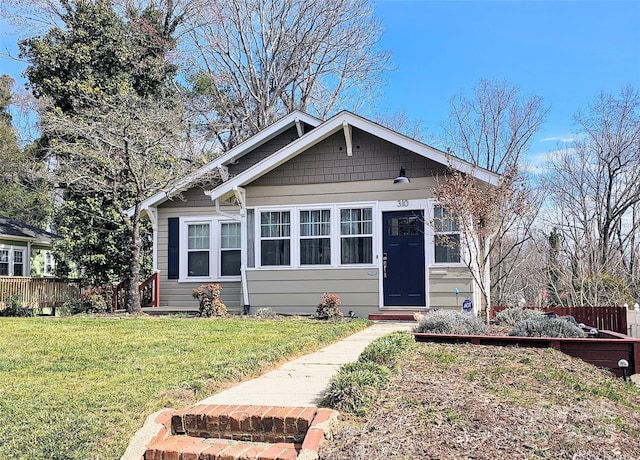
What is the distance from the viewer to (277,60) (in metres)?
24.9

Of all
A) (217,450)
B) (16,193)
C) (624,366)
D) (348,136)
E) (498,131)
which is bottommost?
(217,450)

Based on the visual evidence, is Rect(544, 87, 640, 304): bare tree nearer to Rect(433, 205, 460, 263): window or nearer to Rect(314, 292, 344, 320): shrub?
Rect(433, 205, 460, 263): window

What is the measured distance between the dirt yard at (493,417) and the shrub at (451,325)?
1505mm

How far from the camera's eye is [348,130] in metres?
11.4

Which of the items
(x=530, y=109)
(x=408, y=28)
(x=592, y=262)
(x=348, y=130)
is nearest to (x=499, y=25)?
(x=408, y=28)

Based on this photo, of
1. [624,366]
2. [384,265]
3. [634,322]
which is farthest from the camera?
[384,265]

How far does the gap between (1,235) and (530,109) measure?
2039cm

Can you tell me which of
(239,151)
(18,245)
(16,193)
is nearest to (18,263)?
(18,245)

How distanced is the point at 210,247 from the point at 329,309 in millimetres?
4573

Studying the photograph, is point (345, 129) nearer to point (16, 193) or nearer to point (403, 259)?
point (403, 259)

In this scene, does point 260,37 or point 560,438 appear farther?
point 260,37

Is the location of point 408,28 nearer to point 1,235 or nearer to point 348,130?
point 348,130

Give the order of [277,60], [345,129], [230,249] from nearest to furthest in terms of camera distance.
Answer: [345,129]
[230,249]
[277,60]

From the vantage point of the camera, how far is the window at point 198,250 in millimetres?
13812
